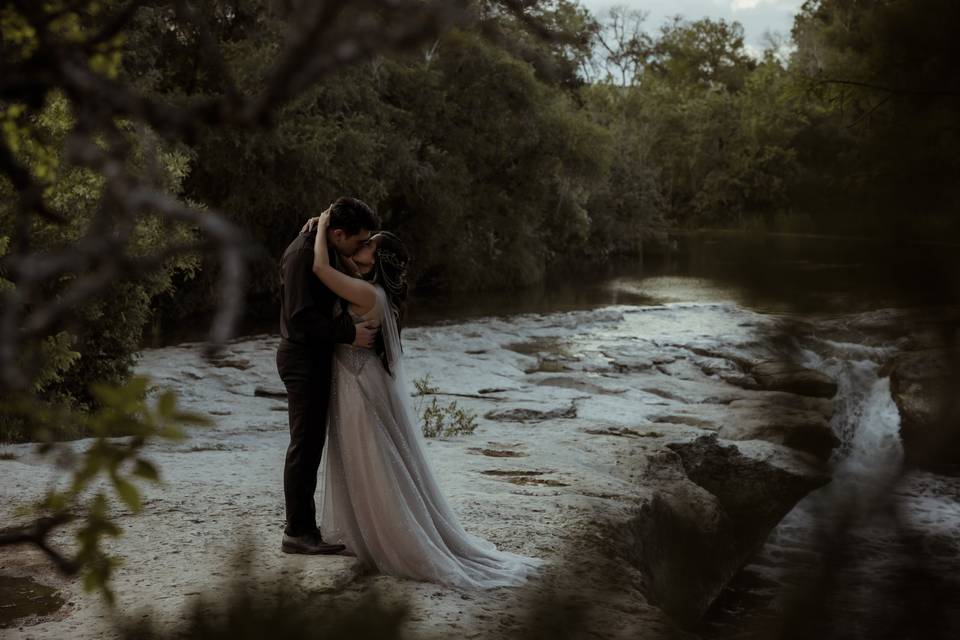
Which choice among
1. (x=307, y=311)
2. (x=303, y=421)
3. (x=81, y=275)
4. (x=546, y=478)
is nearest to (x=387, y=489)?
(x=303, y=421)

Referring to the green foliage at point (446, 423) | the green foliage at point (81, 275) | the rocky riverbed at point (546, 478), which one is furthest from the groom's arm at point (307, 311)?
the green foliage at point (446, 423)

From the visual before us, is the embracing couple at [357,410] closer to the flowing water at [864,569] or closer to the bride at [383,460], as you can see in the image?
the bride at [383,460]

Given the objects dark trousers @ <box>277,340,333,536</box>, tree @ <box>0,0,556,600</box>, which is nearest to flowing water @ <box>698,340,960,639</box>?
tree @ <box>0,0,556,600</box>

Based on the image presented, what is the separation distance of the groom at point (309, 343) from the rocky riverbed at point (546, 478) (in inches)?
10.9

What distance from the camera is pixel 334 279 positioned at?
5.77 metres

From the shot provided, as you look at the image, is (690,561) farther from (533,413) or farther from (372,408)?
(533,413)

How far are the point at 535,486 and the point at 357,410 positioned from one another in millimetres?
2574

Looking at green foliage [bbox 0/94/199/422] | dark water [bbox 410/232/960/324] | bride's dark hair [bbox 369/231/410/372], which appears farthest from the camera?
green foliage [bbox 0/94/199/422]

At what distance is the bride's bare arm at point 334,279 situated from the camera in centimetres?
577

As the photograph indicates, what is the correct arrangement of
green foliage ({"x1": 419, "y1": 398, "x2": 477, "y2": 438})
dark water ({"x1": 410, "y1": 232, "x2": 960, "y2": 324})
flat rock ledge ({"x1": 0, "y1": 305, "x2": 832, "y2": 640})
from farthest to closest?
green foliage ({"x1": 419, "y1": 398, "x2": 477, "y2": 438}) < dark water ({"x1": 410, "y1": 232, "x2": 960, "y2": 324}) < flat rock ledge ({"x1": 0, "y1": 305, "x2": 832, "y2": 640})

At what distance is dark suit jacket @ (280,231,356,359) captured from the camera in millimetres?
5809

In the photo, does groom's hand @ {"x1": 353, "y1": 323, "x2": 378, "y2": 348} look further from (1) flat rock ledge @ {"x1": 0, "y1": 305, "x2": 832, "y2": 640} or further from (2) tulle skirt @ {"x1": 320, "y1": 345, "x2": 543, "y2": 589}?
(1) flat rock ledge @ {"x1": 0, "y1": 305, "x2": 832, "y2": 640}

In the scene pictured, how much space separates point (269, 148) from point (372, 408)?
51.4 ft

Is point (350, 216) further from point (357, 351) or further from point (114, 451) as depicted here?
point (114, 451)
